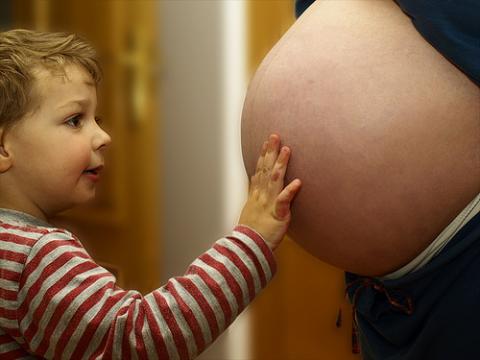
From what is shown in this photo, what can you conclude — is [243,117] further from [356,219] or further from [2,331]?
[2,331]

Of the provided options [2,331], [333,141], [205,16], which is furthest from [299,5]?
[205,16]

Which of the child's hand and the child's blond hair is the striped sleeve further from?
→ the child's blond hair

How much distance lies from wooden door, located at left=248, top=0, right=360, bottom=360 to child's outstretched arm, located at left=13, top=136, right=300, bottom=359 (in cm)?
63

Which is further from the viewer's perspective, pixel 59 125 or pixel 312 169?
pixel 59 125

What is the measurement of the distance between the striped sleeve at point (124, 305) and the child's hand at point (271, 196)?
0.05 ft

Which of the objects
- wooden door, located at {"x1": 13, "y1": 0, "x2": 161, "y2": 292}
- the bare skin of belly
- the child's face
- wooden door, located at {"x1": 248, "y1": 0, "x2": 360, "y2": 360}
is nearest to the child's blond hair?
the child's face

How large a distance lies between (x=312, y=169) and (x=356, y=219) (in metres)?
0.07

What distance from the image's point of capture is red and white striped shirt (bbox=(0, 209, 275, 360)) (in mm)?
672

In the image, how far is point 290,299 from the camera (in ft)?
4.81

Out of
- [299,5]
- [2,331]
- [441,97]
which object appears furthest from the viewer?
[299,5]

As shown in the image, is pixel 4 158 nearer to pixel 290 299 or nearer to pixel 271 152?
pixel 271 152

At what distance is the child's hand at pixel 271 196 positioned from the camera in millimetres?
676

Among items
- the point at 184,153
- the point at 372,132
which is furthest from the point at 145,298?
the point at 184,153

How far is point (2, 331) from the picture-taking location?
0.73 m
